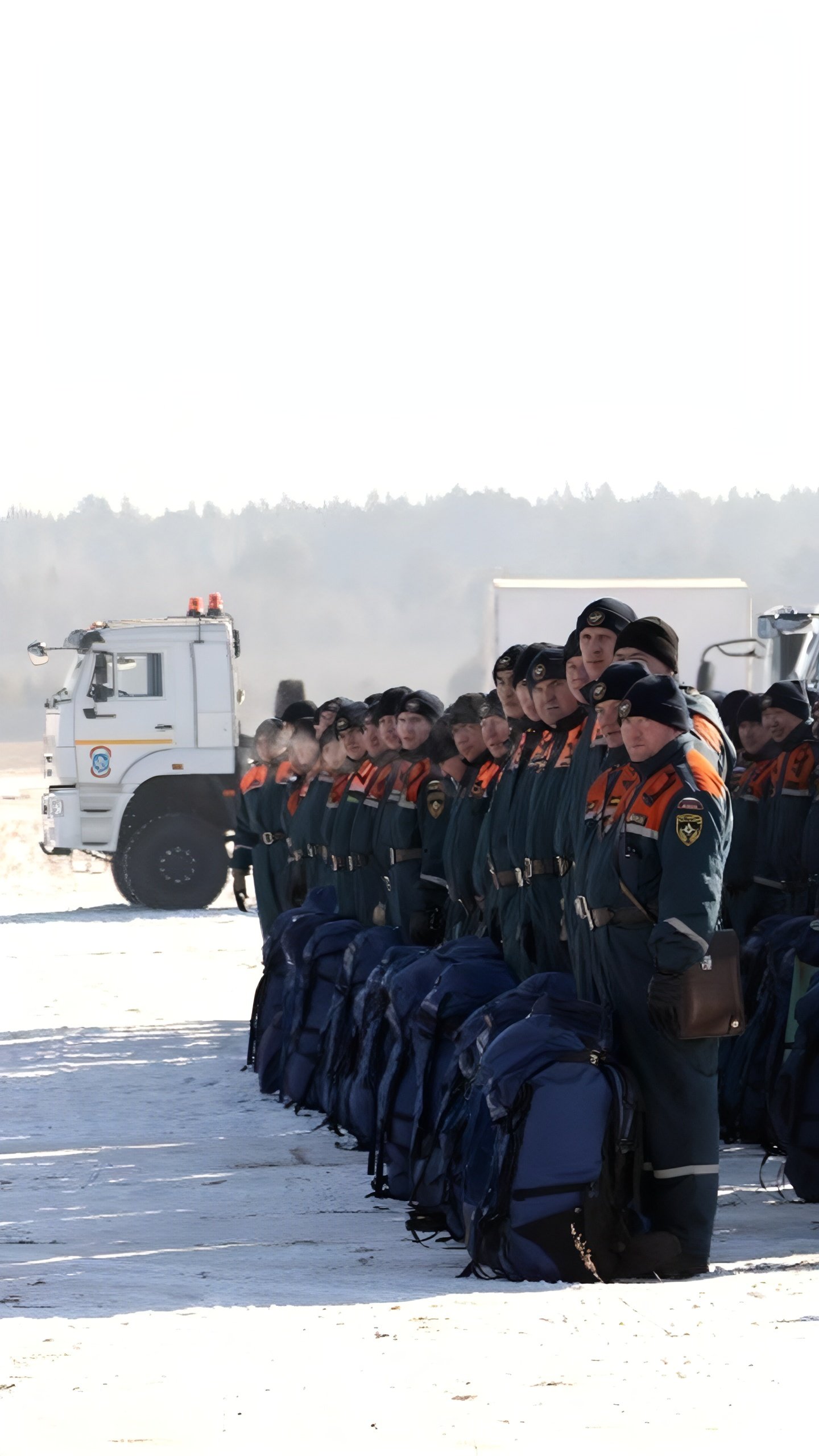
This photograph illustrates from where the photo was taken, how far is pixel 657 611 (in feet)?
70.7

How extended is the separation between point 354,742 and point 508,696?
2800 mm

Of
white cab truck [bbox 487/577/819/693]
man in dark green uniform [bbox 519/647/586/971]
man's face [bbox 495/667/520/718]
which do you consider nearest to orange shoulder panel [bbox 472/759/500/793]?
man's face [bbox 495/667/520/718]

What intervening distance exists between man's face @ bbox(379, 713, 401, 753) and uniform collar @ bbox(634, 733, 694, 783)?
390cm

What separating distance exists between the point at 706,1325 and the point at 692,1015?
2.95ft

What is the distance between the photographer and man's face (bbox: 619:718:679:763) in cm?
580

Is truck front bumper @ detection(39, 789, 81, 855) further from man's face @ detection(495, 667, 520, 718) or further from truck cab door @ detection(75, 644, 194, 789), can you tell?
man's face @ detection(495, 667, 520, 718)

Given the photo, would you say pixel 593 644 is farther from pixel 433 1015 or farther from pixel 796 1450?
pixel 796 1450

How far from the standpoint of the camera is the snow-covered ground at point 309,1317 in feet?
13.5

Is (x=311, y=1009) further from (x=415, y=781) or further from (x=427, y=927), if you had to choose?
(x=415, y=781)

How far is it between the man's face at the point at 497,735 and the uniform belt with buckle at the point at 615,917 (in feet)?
7.66

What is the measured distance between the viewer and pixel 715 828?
5.68 metres

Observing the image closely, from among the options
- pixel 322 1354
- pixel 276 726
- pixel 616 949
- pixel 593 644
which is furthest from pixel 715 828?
pixel 276 726

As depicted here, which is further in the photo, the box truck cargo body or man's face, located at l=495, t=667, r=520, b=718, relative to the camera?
the box truck cargo body

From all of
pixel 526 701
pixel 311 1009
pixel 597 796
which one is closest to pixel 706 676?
pixel 311 1009
